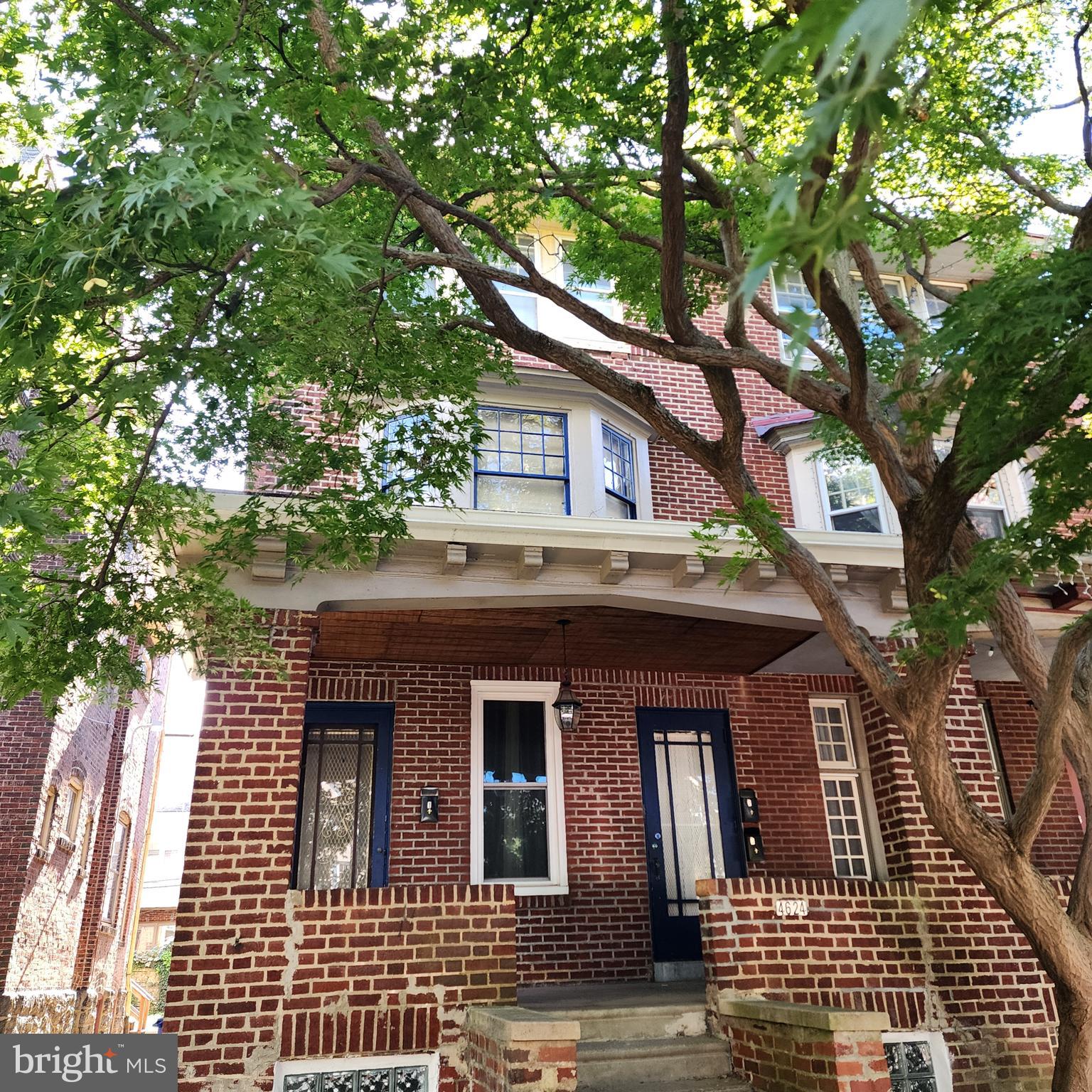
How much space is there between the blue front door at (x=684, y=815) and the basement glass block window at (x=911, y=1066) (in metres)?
2.63

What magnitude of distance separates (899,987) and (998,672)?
429cm

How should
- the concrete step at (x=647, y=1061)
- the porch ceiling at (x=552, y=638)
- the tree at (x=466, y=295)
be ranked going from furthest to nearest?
the porch ceiling at (x=552, y=638) → the concrete step at (x=647, y=1061) → the tree at (x=466, y=295)

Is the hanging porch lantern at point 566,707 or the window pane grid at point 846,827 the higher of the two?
the hanging porch lantern at point 566,707

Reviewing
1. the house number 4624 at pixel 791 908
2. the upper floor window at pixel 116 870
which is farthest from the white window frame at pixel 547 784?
the upper floor window at pixel 116 870

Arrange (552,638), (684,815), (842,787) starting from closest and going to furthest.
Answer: (552,638), (684,815), (842,787)

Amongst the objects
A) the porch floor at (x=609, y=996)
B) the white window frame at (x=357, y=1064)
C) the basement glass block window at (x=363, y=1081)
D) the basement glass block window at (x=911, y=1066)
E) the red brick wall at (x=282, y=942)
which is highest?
the red brick wall at (x=282, y=942)

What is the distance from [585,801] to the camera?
9.33m

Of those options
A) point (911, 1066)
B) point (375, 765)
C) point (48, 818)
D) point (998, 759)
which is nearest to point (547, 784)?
point (375, 765)

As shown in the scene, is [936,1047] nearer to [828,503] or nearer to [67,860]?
[828,503]

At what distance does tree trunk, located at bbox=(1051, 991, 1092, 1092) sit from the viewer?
514 cm

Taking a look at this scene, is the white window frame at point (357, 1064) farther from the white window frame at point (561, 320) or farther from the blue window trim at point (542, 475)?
the white window frame at point (561, 320)

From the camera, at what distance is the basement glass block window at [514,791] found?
9.05 meters

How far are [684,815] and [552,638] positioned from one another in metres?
2.58

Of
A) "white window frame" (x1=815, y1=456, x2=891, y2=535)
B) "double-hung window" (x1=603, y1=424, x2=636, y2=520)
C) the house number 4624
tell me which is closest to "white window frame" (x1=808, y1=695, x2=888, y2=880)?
"white window frame" (x1=815, y1=456, x2=891, y2=535)
